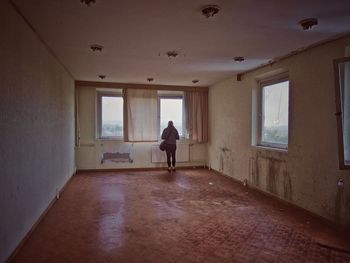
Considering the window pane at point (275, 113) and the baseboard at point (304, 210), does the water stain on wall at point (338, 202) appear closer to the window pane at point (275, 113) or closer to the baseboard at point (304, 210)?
the baseboard at point (304, 210)

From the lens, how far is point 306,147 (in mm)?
3613

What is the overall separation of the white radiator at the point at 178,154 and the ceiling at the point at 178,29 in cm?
287

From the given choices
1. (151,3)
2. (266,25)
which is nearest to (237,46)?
(266,25)

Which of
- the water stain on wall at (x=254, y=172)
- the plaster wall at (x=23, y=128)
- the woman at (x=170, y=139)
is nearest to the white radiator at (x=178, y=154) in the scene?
the woman at (x=170, y=139)

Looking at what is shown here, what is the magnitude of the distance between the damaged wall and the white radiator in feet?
7.02

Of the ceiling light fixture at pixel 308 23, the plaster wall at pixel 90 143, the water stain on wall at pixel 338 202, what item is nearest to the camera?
the ceiling light fixture at pixel 308 23

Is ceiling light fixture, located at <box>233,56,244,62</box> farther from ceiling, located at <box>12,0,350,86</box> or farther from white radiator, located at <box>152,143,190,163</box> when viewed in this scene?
white radiator, located at <box>152,143,190,163</box>

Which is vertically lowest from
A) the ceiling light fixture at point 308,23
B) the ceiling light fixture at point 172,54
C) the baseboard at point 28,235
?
the baseboard at point 28,235

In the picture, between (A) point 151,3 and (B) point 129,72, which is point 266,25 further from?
(B) point 129,72

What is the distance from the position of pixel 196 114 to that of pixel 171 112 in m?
0.69

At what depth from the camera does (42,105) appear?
3.31 metres

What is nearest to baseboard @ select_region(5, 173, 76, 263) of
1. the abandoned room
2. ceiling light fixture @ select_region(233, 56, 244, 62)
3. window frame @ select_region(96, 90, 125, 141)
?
the abandoned room

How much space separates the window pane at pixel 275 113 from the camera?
4.24 metres

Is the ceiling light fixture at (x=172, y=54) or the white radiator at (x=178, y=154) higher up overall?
the ceiling light fixture at (x=172, y=54)
